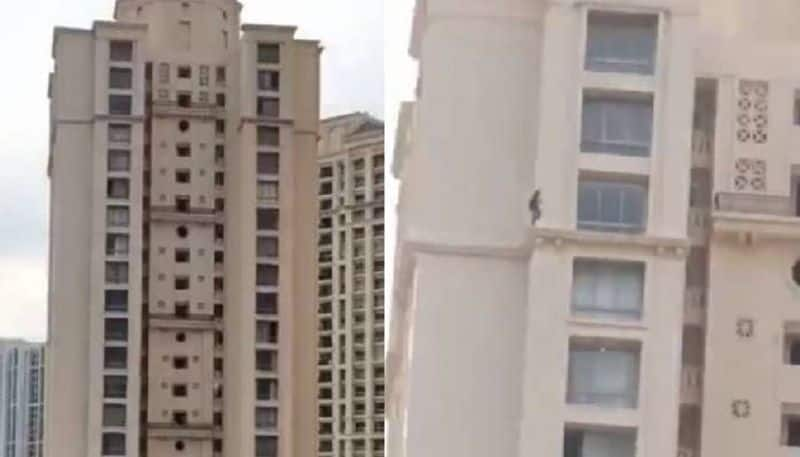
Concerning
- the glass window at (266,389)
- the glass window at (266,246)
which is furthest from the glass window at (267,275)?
the glass window at (266,389)

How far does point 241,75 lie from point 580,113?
13.3 metres

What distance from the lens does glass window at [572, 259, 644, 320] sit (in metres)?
9.39

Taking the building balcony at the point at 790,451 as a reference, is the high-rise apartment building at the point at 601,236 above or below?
above

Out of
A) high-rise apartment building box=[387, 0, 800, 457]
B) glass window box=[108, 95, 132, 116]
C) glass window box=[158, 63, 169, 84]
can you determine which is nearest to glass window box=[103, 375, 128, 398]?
glass window box=[108, 95, 132, 116]

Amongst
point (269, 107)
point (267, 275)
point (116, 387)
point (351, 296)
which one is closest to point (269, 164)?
point (269, 107)

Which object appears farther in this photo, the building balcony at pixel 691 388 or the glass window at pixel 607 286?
the building balcony at pixel 691 388

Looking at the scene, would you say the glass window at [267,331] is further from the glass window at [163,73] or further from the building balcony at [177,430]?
the glass window at [163,73]

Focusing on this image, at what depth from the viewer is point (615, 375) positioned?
9.38 meters

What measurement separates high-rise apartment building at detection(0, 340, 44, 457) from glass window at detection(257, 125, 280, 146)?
29.5 ft

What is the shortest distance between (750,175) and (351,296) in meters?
14.5

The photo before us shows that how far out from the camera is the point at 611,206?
372 inches

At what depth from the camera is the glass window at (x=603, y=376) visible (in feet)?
30.7

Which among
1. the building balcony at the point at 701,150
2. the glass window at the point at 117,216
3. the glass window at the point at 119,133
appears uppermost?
the glass window at the point at 119,133

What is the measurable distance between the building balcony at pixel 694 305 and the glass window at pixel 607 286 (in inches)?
15.0
